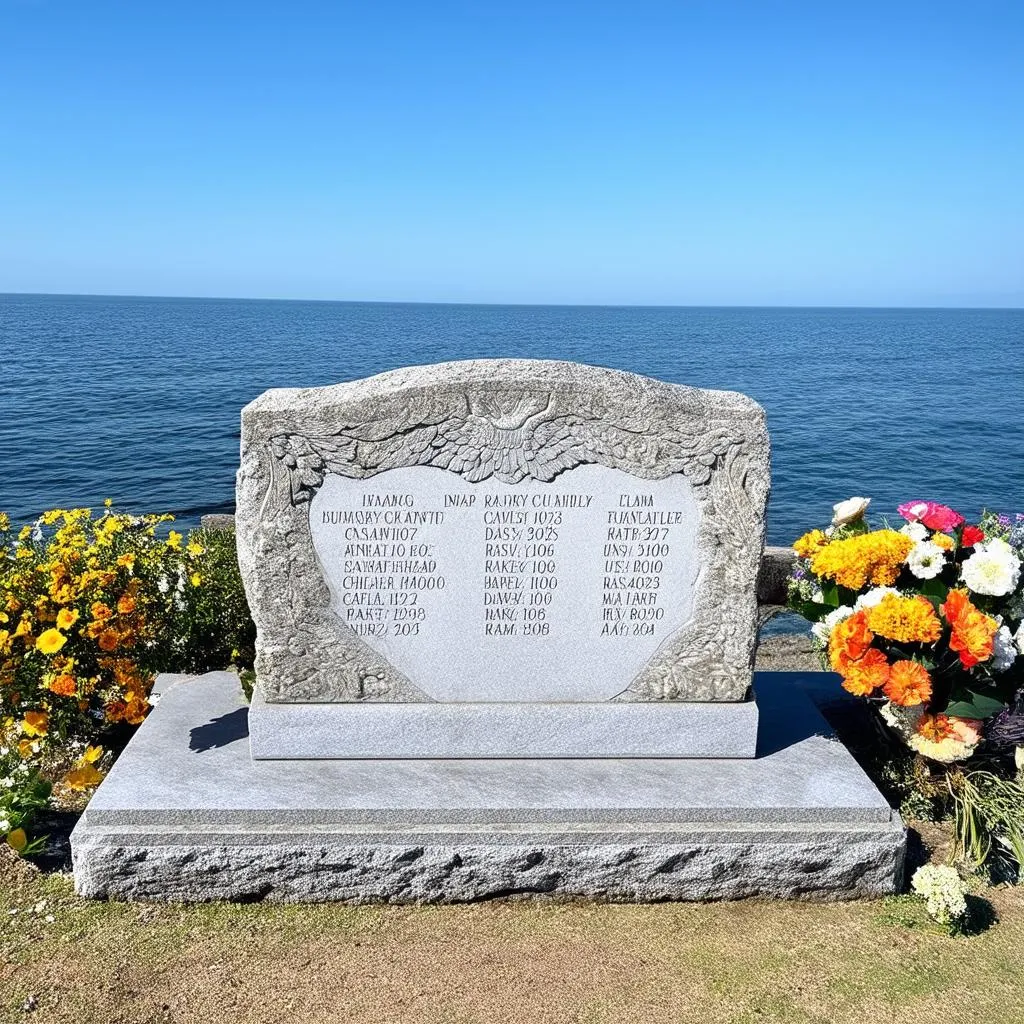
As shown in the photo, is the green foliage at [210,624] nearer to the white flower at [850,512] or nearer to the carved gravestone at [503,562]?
the carved gravestone at [503,562]

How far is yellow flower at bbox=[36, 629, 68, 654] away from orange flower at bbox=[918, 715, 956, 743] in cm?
410

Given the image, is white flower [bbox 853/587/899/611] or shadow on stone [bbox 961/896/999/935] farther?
white flower [bbox 853/587/899/611]

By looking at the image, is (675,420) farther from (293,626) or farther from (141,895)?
(141,895)

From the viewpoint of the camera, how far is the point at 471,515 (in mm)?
4137

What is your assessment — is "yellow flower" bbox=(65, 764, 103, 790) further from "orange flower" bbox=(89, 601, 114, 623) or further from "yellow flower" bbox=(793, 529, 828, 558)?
"yellow flower" bbox=(793, 529, 828, 558)

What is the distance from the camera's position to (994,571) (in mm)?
4398

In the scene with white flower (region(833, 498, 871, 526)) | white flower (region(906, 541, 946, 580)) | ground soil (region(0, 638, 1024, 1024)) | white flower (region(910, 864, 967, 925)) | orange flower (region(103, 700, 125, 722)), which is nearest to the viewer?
ground soil (region(0, 638, 1024, 1024))

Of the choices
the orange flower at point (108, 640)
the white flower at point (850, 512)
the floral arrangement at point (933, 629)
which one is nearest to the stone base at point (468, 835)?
the floral arrangement at point (933, 629)

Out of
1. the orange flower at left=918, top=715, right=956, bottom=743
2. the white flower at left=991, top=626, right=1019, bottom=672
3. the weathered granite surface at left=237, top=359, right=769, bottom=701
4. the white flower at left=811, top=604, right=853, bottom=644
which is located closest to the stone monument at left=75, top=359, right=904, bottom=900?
the weathered granite surface at left=237, top=359, right=769, bottom=701

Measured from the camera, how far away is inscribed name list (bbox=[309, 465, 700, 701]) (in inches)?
162

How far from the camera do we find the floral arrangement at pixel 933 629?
13.9 feet

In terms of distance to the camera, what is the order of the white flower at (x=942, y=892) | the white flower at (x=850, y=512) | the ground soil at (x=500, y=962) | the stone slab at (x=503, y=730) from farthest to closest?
the white flower at (x=850, y=512) < the stone slab at (x=503, y=730) < the white flower at (x=942, y=892) < the ground soil at (x=500, y=962)

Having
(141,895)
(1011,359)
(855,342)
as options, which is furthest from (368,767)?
(855,342)

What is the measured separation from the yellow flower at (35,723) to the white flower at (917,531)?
14.2 feet
